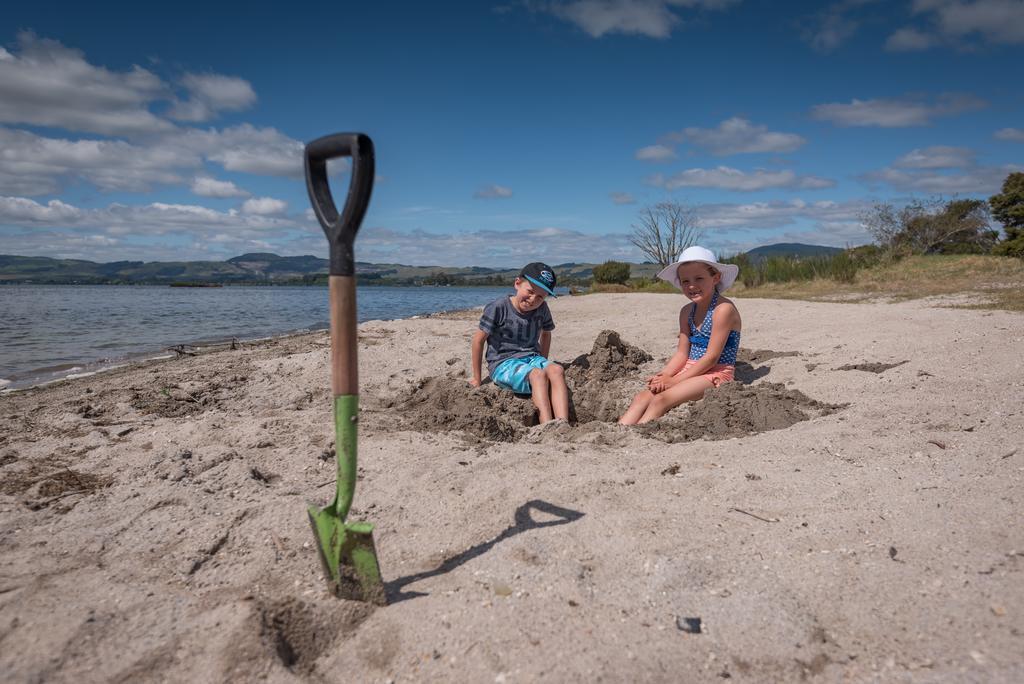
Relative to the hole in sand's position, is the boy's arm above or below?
above

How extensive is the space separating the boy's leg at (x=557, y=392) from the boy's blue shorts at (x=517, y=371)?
0.11 metres

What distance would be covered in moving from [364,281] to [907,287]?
5940 cm

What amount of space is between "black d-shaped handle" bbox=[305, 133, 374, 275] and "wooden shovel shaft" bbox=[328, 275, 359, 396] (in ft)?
0.15

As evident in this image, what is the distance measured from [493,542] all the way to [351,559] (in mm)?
606

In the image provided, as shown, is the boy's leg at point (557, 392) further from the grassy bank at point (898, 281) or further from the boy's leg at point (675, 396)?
the grassy bank at point (898, 281)

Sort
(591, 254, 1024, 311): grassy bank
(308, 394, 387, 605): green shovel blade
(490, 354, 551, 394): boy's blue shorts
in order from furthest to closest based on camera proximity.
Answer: (591, 254, 1024, 311): grassy bank < (490, 354, 551, 394): boy's blue shorts < (308, 394, 387, 605): green shovel blade

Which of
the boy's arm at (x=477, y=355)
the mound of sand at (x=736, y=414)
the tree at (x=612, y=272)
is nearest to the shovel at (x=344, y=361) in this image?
the mound of sand at (x=736, y=414)

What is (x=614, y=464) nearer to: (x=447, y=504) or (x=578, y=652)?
(x=447, y=504)

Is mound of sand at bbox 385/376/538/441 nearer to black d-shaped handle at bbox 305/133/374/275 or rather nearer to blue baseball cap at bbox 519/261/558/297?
blue baseball cap at bbox 519/261/558/297

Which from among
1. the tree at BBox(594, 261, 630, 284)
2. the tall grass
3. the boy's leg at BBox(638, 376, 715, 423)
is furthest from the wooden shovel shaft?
the tree at BBox(594, 261, 630, 284)

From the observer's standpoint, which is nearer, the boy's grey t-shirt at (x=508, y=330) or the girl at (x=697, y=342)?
the girl at (x=697, y=342)

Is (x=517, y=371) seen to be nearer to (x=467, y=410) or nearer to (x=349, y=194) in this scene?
(x=467, y=410)

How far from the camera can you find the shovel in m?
1.86

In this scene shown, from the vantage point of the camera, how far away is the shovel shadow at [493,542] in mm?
2079
